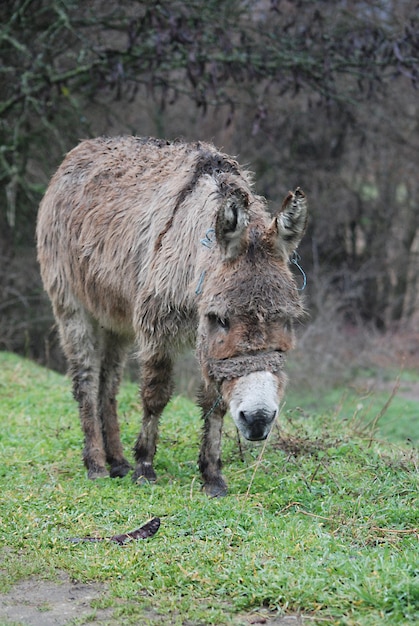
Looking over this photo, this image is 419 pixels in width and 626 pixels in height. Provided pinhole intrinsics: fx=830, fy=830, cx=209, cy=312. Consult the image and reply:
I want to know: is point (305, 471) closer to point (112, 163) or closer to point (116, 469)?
point (116, 469)

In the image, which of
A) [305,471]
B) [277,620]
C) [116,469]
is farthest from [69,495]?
[277,620]

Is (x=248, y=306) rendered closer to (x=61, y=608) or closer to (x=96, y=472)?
(x=61, y=608)

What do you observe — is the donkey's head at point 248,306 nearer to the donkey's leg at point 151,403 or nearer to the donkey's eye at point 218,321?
the donkey's eye at point 218,321

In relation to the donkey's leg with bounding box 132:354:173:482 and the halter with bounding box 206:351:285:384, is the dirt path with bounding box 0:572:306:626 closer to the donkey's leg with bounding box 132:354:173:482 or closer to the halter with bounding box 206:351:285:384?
the halter with bounding box 206:351:285:384

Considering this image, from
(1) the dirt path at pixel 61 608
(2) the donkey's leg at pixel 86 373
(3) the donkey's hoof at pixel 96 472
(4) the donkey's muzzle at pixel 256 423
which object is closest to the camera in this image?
(1) the dirt path at pixel 61 608

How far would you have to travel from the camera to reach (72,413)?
8.04 m

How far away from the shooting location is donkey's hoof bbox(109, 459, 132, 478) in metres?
6.46

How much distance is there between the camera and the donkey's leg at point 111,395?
663 centimetres

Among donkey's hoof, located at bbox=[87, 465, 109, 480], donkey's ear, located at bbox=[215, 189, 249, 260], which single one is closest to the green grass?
donkey's hoof, located at bbox=[87, 465, 109, 480]

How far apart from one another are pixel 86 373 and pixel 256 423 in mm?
2385

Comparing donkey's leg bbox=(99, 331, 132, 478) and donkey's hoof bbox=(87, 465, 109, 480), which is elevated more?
donkey's leg bbox=(99, 331, 132, 478)

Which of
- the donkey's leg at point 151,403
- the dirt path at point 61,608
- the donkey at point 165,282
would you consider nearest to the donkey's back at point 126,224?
the donkey at point 165,282

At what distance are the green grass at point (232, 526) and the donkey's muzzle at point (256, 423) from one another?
56 cm

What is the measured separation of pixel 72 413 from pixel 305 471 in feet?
9.76
